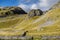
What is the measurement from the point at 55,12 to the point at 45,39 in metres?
72.4

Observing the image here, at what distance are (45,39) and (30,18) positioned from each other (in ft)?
326

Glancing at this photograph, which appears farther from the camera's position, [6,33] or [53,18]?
[53,18]

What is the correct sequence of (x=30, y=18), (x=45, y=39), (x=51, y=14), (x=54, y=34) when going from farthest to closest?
1. (x=30, y=18)
2. (x=51, y=14)
3. (x=54, y=34)
4. (x=45, y=39)

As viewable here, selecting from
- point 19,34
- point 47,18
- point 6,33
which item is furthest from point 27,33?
point 47,18

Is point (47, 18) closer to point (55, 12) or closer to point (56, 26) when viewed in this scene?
point (55, 12)

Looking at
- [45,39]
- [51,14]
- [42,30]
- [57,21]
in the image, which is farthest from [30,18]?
[45,39]

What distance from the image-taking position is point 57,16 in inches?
6211

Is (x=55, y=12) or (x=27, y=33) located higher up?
(x=55, y=12)

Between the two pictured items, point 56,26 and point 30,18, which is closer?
point 56,26

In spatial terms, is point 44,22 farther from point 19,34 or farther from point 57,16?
point 19,34

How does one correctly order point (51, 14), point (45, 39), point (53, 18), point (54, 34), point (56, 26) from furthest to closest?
point (51, 14), point (53, 18), point (56, 26), point (54, 34), point (45, 39)

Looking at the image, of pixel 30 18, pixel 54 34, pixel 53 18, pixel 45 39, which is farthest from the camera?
pixel 30 18

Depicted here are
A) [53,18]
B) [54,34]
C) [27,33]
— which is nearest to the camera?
[54,34]

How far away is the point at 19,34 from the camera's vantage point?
411ft
